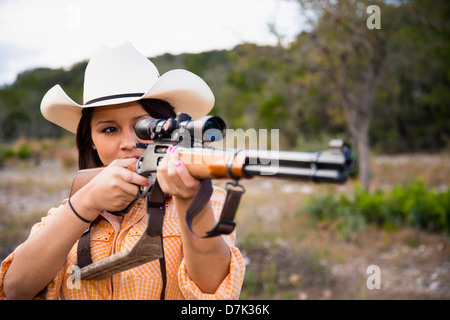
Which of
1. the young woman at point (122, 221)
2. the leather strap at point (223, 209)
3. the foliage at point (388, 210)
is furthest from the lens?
the foliage at point (388, 210)

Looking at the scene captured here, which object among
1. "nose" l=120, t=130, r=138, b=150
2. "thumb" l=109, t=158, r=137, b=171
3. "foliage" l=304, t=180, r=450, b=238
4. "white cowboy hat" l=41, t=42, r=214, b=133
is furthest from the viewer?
"foliage" l=304, t=180, r=450, b=238

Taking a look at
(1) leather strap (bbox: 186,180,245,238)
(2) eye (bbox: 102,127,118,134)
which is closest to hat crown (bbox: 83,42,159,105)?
(2) eye (bbox: 102,127,118,134)

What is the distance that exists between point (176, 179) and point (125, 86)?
99cm

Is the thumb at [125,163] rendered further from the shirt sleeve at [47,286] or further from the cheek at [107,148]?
the shirt sleeve at [47,286]

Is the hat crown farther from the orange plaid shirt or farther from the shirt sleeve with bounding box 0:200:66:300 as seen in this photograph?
the shirt sleeve with bounding box 0:200:66:300

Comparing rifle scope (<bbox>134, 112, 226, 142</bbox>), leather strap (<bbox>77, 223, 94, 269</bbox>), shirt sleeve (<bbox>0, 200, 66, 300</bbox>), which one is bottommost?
shirt sleeve (<bbox>0, 200, 66, 300</bbox>)

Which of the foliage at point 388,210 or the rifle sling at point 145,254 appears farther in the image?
the foliage at point 388,210

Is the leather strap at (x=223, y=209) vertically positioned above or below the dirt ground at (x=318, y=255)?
above

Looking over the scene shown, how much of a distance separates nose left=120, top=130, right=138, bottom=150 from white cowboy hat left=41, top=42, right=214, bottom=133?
0.67 feet

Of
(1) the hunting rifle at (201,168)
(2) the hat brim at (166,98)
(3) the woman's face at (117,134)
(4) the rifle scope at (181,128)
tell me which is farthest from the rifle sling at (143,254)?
(2) the hat brim at (166,98)

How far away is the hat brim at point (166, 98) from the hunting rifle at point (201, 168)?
289 millimetres

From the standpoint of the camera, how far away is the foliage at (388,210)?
6.85m

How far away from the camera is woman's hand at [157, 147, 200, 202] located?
1.63 metres

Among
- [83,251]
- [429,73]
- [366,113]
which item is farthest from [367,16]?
[429,73]
